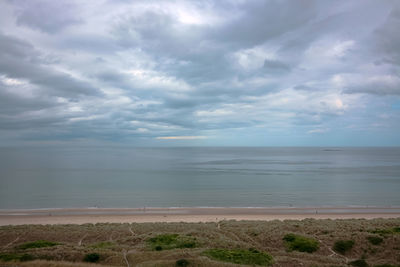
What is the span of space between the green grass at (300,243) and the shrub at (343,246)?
0.84 meters

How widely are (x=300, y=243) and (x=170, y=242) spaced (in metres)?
6.11

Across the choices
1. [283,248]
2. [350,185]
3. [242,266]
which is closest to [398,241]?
[283,248]

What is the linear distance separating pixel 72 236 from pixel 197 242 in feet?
23.7

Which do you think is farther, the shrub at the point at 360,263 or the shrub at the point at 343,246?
the shrub at the point at 343,246

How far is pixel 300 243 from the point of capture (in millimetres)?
13570

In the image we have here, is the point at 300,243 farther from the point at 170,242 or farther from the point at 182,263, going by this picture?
the point at 182,263

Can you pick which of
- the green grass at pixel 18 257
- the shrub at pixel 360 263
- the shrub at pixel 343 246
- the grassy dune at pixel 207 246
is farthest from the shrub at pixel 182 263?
the shrub at pixel 343 246

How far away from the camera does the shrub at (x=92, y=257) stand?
1062cm

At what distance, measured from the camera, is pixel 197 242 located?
13.7m

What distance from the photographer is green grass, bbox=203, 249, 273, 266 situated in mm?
10664

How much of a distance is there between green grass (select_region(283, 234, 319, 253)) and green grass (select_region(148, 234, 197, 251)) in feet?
14.9

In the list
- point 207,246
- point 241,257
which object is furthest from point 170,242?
point 241,257

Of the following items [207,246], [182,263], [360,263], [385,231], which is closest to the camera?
[182,263]

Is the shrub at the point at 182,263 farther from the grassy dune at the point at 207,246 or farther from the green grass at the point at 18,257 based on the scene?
the green grass at the point at 18,257
